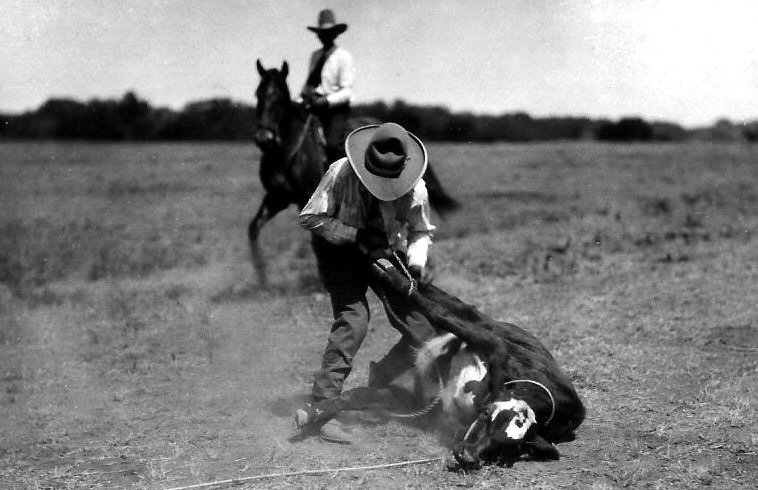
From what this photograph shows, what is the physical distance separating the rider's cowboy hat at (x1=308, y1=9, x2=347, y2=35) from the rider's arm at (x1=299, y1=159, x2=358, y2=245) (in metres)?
4.68

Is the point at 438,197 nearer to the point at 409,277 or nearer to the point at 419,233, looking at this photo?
the point at 419,233

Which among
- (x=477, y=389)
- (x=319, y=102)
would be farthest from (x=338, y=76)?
(x=477, y=389)

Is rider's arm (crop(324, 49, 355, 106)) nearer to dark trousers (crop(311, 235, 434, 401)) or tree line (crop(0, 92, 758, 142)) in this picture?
dark trousers (crop(311, 235, 434, 401))

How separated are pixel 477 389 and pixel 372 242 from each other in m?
1.04

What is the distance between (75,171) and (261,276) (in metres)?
14.7

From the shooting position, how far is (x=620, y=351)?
6.41 m

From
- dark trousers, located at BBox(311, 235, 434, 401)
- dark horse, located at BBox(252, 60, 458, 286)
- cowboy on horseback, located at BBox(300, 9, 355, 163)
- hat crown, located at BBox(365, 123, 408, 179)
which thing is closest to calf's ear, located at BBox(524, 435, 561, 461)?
dark trousers, located at BBox(311, 235, 434, 401)

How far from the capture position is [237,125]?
1046 inches

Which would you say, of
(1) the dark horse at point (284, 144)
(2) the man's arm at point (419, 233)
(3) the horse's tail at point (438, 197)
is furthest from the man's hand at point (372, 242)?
(3) the horse's tail at point (438, 197)

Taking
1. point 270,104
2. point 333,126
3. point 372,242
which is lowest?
point 372,242

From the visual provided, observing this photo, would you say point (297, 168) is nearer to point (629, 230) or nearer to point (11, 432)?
point (11, 432)

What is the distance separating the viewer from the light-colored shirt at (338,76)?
8953 millimetres

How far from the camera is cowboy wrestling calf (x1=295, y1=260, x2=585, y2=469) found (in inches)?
168

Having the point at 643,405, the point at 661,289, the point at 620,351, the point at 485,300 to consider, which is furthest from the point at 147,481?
the point at 661,289
